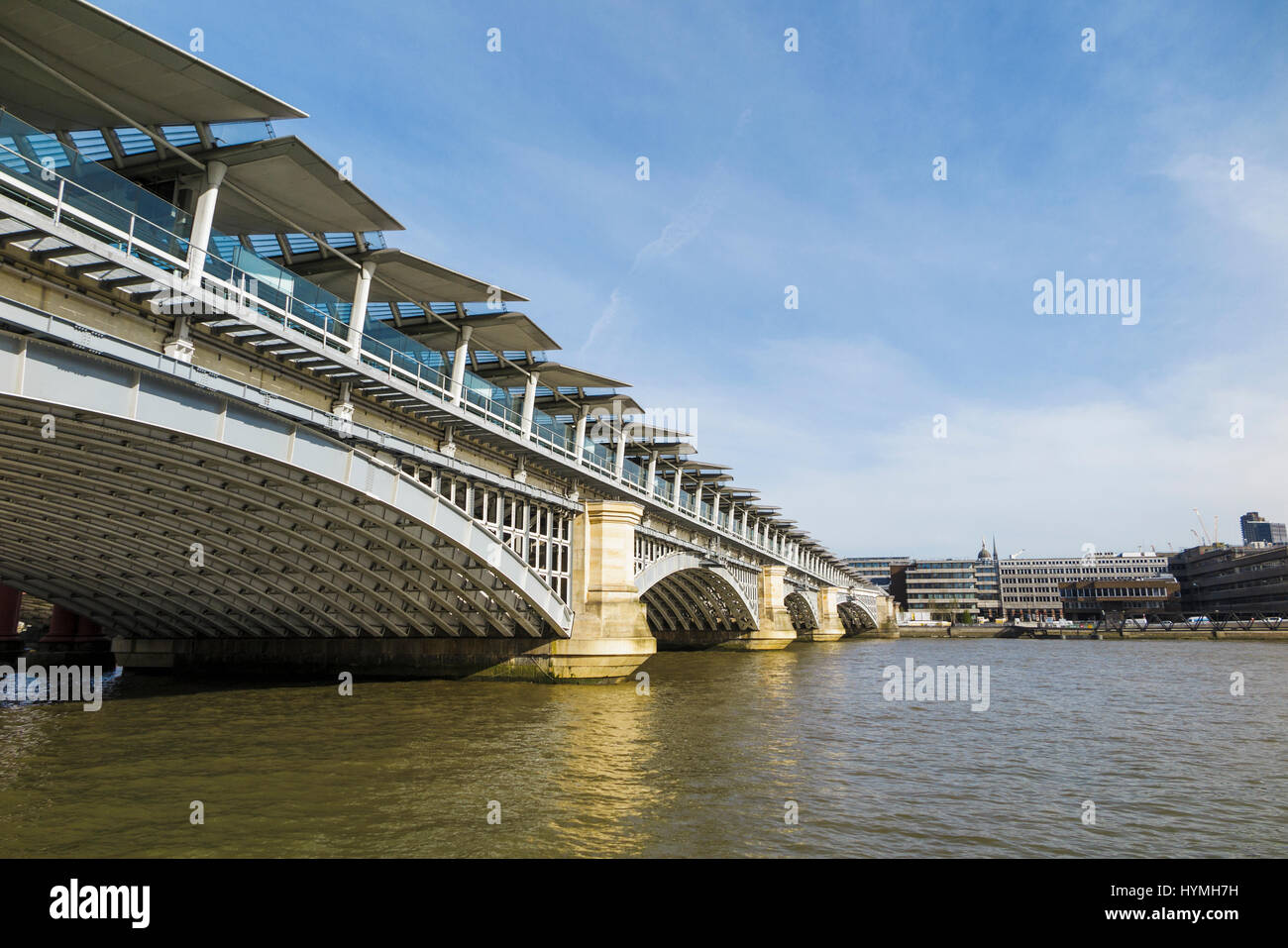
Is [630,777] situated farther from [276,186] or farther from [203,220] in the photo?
[276,186]

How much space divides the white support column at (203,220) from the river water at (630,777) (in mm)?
8335

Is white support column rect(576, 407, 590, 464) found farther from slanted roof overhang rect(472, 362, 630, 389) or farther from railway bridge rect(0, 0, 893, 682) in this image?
slanted roof overhang rect(472, 362, 630, 389)

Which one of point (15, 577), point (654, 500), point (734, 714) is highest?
point (654, 500)

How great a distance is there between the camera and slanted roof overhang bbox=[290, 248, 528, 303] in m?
18.3

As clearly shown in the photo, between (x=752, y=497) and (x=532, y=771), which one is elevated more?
(x=752, y=497)

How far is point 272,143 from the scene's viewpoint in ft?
46.2

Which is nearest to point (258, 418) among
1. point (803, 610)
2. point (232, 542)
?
point (232, 542)

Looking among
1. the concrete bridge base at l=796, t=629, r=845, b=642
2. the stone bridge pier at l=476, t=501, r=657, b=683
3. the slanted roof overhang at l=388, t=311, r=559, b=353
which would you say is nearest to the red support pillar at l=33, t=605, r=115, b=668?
the stone bridge pier at l=476, t=501, r=657, b=683

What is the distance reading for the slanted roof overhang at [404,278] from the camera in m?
18.3

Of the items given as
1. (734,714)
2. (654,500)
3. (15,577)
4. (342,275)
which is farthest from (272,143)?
(654,500)

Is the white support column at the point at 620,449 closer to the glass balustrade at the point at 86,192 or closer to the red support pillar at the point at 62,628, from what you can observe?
the glass balustrade at the point at 86,192

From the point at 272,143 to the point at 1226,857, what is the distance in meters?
17.1
